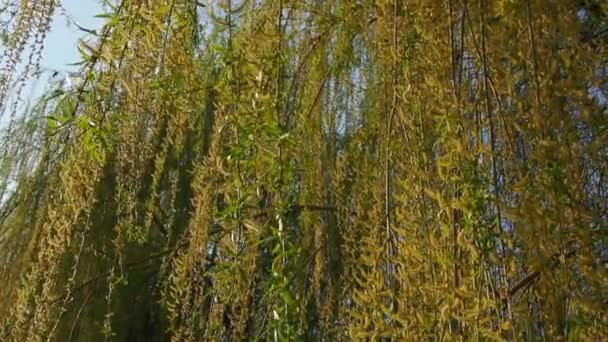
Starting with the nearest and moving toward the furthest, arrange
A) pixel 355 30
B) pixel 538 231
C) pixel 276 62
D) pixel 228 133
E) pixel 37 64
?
pixel 538 231, pixel 276 62, pixel 37 64, pixel 228 133, pixel 355 30

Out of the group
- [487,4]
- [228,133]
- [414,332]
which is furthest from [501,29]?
[228,133]

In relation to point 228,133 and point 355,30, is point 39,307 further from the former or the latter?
point 355,30

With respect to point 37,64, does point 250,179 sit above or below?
below

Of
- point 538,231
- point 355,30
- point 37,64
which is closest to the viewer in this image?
point 538,231

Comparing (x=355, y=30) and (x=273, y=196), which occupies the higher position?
(x=355, y=30)

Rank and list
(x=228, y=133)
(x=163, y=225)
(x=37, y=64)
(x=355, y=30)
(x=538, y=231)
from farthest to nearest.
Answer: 1. (x=163, y=225)
2. (x=355, y=30)
3. (x=228, y=133)
4. (x=37, y=64)
5. (x=538, y=231)

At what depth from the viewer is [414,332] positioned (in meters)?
0.87

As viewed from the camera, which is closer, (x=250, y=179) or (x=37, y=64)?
(x=250, y=179)

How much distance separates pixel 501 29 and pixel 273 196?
15.7 inches

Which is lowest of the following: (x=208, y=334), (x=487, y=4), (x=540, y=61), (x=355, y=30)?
(x=208, y=334)

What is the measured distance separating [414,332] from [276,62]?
0.50 meters

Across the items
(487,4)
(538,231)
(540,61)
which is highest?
(487,4)

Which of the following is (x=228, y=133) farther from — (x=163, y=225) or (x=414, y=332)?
(x=163, y=225)

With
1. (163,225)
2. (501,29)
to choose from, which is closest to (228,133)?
(501,29)
